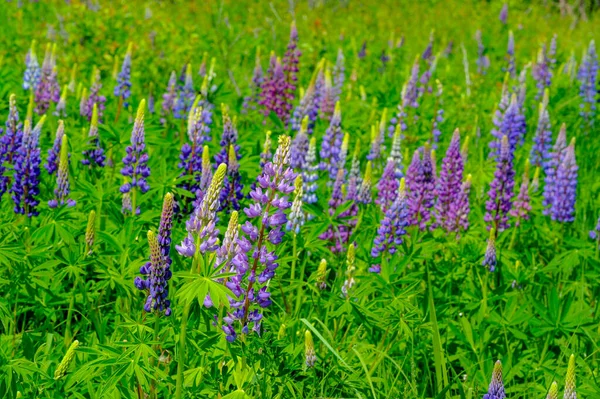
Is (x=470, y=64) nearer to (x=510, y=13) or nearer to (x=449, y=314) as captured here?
(x=510, y=13)

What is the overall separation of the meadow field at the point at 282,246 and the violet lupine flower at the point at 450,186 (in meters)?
0.01

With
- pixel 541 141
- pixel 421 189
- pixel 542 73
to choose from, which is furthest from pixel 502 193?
pixel 542 73

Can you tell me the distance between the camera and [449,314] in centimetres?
337

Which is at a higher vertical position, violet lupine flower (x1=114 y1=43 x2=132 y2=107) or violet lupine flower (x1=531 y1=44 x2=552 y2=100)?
violet lupine flower (x1=531 y1=44 x2=552 y2=100)

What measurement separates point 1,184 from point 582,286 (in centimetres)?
277

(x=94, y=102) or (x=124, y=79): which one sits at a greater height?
(x=124, y=79)

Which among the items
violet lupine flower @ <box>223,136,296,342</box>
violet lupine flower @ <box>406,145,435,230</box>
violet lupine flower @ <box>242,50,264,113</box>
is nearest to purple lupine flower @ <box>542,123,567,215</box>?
violet lupine flower @ <box>406,145,435,230</box>

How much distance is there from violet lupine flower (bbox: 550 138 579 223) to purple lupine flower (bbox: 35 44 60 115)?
10.7 feet

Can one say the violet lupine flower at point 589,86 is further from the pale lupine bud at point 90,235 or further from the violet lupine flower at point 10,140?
the pale lupine bud at point 90,235

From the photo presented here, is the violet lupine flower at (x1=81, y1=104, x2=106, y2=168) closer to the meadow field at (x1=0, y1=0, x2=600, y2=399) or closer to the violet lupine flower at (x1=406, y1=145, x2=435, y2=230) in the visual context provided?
the meadow field at (x1=0, y1=0, x2=600, y2=399)

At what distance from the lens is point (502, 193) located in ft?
14.1

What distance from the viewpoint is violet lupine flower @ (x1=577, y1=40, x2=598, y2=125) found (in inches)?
271

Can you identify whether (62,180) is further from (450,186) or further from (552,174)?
(552,174)

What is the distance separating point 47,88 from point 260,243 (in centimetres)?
349
